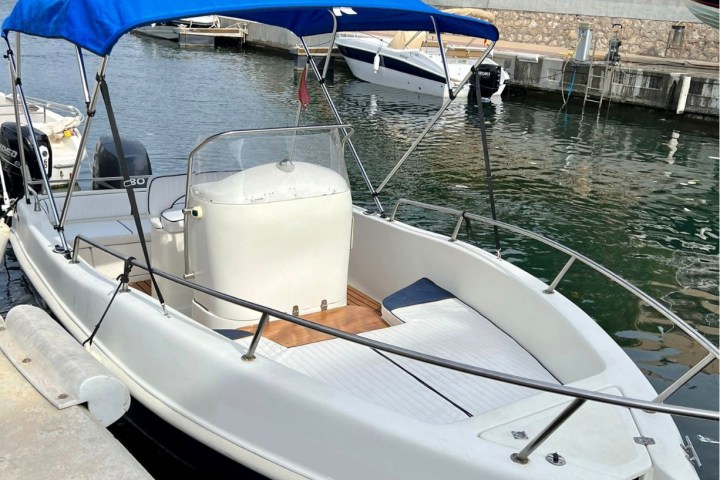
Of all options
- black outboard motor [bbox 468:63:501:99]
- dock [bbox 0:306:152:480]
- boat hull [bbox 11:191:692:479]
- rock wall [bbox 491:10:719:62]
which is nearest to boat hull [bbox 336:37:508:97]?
black outboard motor [bbox 468:63:501:99]

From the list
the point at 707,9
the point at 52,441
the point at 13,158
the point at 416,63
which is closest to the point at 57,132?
the point at 13,158

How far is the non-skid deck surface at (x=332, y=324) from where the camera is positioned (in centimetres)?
390

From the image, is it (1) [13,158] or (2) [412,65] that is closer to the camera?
(1) [13,158]

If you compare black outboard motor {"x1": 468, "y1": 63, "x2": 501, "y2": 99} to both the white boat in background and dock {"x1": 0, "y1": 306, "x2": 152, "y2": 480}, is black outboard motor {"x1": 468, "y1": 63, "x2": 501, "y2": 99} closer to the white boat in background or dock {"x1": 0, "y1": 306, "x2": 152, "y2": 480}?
the white boat in background

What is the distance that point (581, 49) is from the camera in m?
21.0

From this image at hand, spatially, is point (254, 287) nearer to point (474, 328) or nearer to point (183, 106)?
point (474, 328)

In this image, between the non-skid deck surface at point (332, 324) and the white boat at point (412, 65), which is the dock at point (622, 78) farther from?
the non-skid deck surface at point (332, 324)

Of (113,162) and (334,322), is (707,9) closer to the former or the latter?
(334,322)

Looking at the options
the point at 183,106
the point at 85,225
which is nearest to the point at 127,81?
the point at 183,106

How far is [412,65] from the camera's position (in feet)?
70.9

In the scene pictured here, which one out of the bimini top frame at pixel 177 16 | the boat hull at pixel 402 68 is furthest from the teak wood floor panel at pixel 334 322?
the boat hull at pixel 402 68

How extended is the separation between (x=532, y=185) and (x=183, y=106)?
366 inches

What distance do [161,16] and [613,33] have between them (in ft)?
79.0

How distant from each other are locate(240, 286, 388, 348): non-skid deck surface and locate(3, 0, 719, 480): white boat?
0.02m
